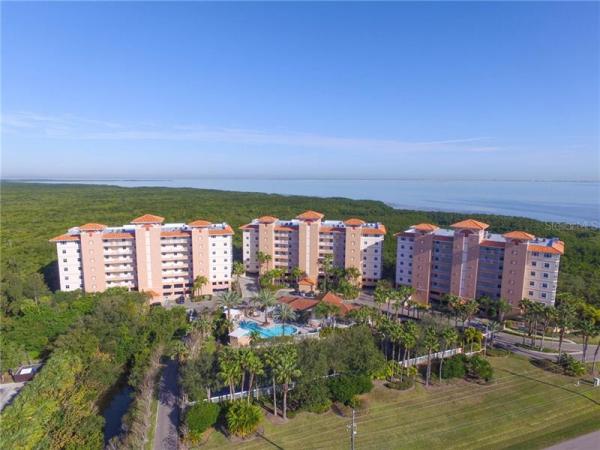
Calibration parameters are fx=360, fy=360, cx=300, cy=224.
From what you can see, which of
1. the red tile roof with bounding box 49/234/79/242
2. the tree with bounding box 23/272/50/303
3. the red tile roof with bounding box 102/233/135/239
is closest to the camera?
the tree with bounding box 23/272/50/303

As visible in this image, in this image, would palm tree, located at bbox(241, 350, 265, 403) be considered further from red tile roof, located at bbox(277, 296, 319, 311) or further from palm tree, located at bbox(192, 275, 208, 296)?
palm tree, located at bbox(192, 275, 208, 296)

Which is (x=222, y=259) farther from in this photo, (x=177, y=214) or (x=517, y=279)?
(x=177, y=214)

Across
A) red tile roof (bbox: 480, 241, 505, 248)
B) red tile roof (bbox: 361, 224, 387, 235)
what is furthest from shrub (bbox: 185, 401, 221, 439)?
red tile roof (bbox: 480, 241, 505, 248)

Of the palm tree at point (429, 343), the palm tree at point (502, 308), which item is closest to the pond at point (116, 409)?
the palm tree at point (429, 343)

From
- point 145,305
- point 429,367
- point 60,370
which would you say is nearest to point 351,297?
point 429,367

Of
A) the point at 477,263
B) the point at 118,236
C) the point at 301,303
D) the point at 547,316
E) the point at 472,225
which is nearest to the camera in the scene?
the point at 547,316

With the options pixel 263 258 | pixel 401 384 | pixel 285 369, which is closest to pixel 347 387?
pixel 285 369

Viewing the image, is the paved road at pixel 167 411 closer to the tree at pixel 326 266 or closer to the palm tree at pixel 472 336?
the tree at pixel 326 266

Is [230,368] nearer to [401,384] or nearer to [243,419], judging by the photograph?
[243,419]
